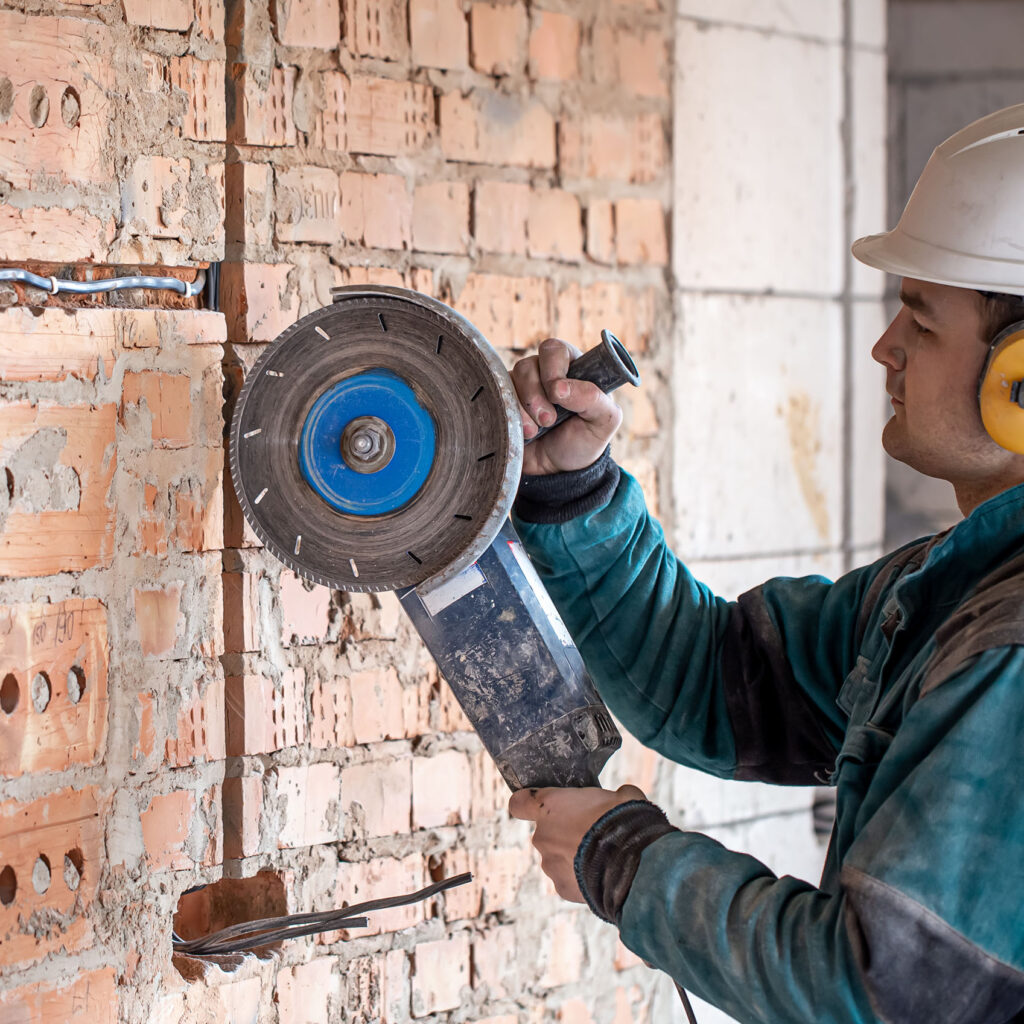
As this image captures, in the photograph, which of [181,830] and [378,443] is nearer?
[378,443]

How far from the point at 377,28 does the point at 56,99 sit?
0.48 metres

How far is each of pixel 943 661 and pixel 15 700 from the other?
3.58 ft

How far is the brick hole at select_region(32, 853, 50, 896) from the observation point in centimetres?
142

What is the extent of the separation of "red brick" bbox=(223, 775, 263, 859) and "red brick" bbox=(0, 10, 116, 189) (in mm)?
765

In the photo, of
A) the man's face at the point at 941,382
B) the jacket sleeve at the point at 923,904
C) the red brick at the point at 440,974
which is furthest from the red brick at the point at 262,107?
the red brick at the point at 440,974

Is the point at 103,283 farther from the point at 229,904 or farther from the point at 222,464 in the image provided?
the point at 229,904

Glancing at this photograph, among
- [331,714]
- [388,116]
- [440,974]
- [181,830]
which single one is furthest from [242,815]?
[388,116]

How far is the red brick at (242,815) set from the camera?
158 cm

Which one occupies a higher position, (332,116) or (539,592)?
(332,116)

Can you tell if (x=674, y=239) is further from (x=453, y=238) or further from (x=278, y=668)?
(x=278, y=668)

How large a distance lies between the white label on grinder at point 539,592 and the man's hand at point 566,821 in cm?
18

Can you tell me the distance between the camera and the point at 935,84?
3314 millimetres

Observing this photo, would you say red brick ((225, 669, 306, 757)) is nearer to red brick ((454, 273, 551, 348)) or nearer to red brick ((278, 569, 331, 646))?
red brick ((278, 569, 331, 646))

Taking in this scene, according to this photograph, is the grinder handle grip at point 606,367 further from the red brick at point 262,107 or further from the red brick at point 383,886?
the red brick at point 383,886
